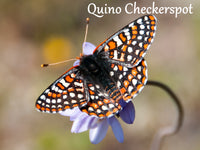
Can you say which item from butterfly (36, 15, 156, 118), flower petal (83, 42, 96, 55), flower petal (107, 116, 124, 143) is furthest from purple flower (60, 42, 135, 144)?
butterfly (36, 15, 156, 118)

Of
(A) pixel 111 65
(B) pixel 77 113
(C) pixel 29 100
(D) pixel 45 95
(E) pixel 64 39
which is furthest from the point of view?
(E) pixel 64 39

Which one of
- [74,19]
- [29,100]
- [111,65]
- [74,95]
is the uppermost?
[74,19]

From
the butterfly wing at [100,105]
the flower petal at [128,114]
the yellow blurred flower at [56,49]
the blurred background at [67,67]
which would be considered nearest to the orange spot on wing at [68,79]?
the butterfly wing at [100,105]

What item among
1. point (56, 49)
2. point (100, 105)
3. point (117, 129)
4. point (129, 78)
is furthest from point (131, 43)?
point (56, 49)

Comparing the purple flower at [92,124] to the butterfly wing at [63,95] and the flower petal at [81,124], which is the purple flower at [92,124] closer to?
the flower petal at [81,124]

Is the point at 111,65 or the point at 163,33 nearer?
the point at 111,65

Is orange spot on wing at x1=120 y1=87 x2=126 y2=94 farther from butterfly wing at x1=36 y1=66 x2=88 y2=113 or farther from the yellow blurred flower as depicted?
the yellow blurred flower

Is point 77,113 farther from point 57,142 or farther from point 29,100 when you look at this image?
point 29,100

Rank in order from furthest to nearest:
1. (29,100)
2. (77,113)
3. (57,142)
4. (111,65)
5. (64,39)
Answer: (64,39), (29,100), (57,142), (77,113), (111,65)

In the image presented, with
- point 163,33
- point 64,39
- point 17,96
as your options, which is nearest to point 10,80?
point 17,96
